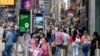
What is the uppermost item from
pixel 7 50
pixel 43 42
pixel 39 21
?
pixel 43 42

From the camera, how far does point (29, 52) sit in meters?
19.3

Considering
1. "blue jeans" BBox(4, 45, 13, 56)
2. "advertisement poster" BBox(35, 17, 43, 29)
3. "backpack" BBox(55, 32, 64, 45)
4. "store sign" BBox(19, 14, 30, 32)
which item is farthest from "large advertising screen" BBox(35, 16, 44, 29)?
"blue jeans" BBox(4, 45, 13, 56)

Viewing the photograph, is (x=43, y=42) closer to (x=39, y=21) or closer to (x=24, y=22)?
(x=24, y=22)

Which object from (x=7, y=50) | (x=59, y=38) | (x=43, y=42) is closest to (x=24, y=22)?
(x=59, y=38)

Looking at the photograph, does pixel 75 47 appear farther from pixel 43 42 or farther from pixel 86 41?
pixel 43 42

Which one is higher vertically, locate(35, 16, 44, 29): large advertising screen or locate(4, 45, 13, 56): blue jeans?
locate(4, 45, 13, 56): blue jeans

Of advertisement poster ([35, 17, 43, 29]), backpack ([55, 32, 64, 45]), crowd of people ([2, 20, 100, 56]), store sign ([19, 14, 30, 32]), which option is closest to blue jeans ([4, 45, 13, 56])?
crowd of people ([2, 20, 100, 56])

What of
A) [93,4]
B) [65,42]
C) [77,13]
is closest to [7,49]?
[65,42]

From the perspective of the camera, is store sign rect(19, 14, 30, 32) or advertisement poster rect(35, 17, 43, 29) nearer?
store sign rect(19, 14, 30, 32)

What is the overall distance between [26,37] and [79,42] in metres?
3.33

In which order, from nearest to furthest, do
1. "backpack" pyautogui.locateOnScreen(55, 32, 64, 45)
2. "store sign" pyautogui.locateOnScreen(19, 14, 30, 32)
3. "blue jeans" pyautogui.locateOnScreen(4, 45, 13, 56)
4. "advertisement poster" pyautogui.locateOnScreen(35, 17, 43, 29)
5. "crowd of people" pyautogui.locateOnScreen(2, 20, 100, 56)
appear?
"crowd of people" pyautogui.locateOnScreen(2, 20, 100, 56) < "blue jeans" pyautogui.locateOnScreen(4, 45, 13, 56) < "backpack" pyautogui.locateOnScreen(55, 32, 64, 45) < "store sign" pyautogui.locateOnScreen(19, 14, 30, 32) < "advertisement poster" pyautogui.locateOnScreen(35, 17, 43, 29)

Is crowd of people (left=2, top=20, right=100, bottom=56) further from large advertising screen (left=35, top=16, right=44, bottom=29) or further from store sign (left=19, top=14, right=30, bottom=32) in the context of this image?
large advertising screen (left=35, top=16, right=44, bottom=29)

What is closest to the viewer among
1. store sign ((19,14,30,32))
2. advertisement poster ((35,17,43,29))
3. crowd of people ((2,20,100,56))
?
crowd of people ((2,20,100,56))

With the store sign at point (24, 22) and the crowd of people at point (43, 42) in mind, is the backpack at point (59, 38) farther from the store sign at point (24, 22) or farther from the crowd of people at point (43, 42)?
the store sign at point (24, 22)
